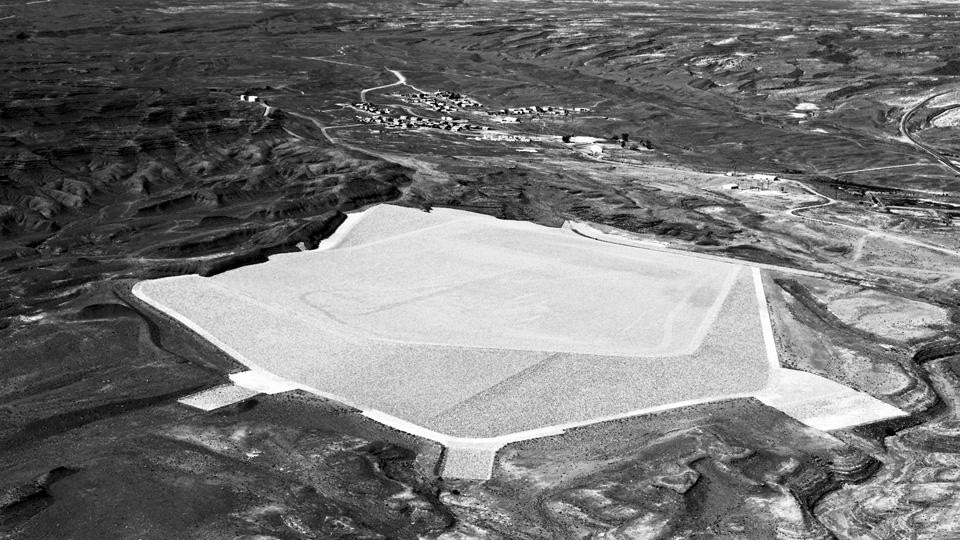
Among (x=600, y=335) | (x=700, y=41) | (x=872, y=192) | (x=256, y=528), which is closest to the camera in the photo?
(x=256, y=528)

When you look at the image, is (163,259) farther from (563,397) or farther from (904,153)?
(904,153)

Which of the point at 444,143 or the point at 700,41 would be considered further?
the point at 700,41

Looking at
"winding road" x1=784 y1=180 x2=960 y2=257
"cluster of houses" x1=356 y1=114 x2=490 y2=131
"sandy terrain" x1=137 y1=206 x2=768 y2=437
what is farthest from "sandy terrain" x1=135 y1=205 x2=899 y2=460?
"cluster of houses" x1=356 y1=114 x2=490 y2=131

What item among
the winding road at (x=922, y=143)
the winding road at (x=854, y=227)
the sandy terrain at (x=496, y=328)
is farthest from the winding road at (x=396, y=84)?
the winding road at (x=854, y=227)

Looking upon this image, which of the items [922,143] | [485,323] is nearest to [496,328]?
[485,323]

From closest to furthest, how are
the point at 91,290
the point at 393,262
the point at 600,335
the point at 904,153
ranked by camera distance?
the point at 600,335 < the point at 91,290 < the point at 393,262 < the point at 904,153

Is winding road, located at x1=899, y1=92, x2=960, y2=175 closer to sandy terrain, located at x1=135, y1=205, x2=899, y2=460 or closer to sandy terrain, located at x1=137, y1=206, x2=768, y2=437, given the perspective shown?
sandy terrain, located at x1=137, y1=206, x2=768, y2=437

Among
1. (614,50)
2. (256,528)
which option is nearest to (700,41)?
(614,50)
